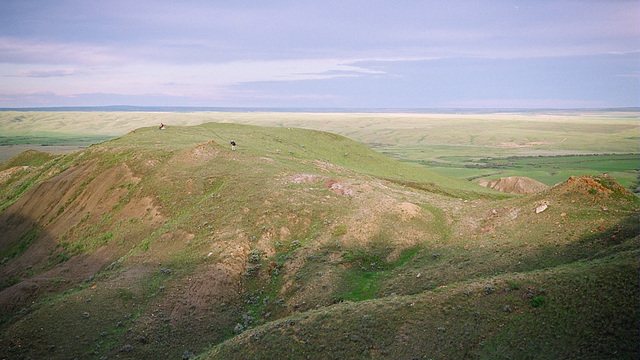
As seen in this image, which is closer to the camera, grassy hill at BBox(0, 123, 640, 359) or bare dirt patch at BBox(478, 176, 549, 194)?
grassy hill at BBox(0, 123, 640, 359)

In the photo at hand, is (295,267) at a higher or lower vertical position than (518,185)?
higher

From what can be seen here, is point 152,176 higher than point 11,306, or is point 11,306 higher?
point 152,176

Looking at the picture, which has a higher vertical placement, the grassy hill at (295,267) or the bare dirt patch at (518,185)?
the grassy hill at (295,267)

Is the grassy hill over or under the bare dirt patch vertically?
over

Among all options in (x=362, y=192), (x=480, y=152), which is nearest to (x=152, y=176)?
(x=362, y=192)

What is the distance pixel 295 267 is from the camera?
28.3 metres

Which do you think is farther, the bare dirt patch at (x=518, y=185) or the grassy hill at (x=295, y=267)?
the bare dirt patch at (x=518, y=185)

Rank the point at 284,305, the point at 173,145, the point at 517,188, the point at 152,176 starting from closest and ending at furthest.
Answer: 1. the point at 284,305
2. the point at 152,176
3. the point at 173,145
4. the point at 517,188

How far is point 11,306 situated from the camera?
26875 millimetres

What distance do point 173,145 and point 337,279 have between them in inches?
1368

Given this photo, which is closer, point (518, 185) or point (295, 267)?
point (295, 267)

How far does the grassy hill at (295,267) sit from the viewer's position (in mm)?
17391

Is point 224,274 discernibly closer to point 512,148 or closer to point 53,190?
point 53,190

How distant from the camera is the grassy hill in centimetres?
1739
